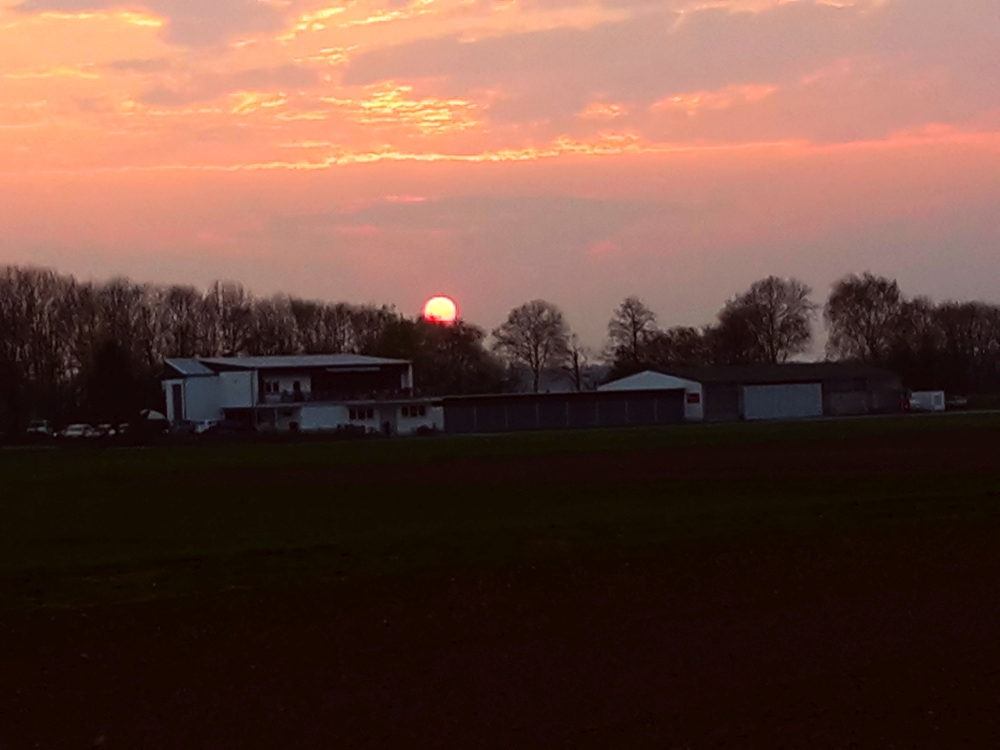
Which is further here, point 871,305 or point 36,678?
point 871,305

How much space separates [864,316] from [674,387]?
50.3 m

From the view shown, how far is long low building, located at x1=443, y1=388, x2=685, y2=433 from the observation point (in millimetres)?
128250

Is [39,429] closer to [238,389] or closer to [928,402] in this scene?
[238,389]

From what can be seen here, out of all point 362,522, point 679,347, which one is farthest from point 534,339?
point 362,522

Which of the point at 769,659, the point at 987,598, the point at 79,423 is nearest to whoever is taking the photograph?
the point at 769,659

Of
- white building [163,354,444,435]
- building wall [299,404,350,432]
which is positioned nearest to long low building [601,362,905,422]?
white building [163,354,444,435]

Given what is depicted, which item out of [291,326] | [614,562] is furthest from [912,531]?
[291,326]

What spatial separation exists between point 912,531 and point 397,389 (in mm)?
102002

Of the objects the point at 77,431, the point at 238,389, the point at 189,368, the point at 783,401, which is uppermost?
the point at 189,368

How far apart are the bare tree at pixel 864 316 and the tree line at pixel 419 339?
16cm

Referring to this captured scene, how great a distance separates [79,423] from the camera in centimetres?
12088

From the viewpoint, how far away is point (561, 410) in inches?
5157

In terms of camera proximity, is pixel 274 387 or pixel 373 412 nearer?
pixel 274 387

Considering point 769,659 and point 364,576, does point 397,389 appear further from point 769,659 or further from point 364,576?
point 769,659
